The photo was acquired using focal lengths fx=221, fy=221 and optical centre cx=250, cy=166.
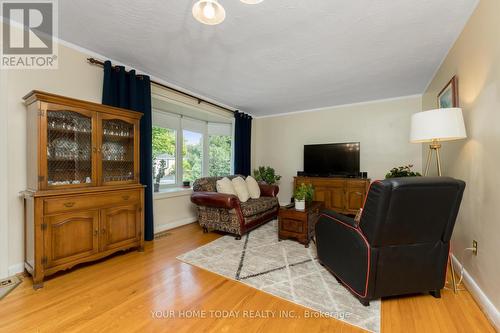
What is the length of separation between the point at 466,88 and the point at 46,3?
3.91 m

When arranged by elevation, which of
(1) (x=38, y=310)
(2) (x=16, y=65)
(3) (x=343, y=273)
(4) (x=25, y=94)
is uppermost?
(2) (x=16, y=65)

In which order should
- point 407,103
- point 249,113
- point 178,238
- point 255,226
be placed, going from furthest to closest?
point 249,113 → point 407,103 → point 255,226 → point 178,238

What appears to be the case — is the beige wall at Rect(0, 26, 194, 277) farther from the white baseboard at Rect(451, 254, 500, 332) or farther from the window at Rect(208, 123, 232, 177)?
the white baseboard at Rect(451, 254, 500, 332)

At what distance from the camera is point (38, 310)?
66.1 inches

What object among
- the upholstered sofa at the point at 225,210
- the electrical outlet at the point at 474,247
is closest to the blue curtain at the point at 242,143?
the upholstered sofa at the point at 225,210

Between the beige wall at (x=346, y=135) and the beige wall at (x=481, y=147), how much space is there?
6.71 ft

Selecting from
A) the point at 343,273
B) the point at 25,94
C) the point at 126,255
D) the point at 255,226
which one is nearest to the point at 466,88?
the point at 343,273

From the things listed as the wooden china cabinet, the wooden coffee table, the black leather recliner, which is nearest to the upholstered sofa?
the wooden coffee table

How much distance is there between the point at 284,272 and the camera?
7.40 ft

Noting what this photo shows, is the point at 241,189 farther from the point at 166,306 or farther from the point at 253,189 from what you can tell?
the point at 166,306

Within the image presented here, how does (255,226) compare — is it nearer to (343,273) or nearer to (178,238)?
(178,238)

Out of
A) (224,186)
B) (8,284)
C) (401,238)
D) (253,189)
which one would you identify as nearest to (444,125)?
(401,238)

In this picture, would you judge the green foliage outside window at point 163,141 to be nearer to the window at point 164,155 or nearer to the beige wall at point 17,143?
the window at point 164,155

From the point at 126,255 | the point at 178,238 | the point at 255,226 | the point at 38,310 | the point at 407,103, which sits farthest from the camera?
the point at 407,103
